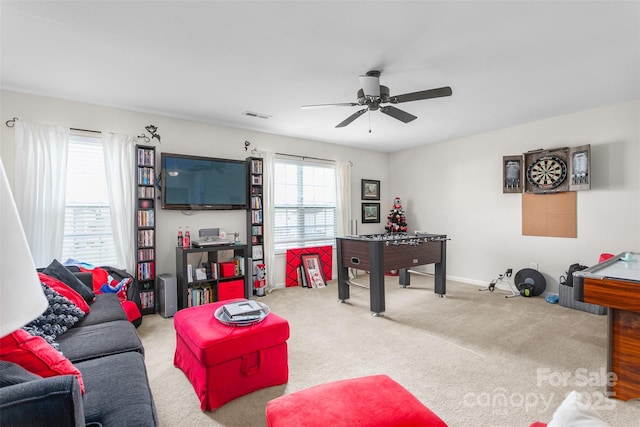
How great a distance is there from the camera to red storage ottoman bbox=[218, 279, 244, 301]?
3.99 meters

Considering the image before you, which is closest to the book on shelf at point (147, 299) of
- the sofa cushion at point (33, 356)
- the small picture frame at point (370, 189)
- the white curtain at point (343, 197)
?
the sofa cushion at point (33, 356)

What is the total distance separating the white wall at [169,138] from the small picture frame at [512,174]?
2803mm

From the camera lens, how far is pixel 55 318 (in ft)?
6.75

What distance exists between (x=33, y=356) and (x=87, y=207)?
2.77 m

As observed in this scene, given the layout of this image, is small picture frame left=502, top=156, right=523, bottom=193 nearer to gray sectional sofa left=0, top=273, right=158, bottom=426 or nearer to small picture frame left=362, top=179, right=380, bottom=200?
small picture frame left=362, top=179, right=380, bottom=200

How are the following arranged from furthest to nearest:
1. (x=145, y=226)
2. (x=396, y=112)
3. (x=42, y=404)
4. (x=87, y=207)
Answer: (x=145, y=226) < (x=87, y=207) < (x=396, y=112) < (x=42, y=404)

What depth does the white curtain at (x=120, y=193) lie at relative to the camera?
3578mm

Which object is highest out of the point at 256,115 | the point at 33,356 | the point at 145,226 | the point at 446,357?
the point at 256,115

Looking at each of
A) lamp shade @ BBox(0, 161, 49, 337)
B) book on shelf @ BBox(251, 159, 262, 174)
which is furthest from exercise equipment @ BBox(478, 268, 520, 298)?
lamp shade @ BBox(0, 161, 49, 337)

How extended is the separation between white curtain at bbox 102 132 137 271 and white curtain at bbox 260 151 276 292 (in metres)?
1.79

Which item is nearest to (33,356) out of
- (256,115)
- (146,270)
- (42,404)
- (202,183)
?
(42,404)

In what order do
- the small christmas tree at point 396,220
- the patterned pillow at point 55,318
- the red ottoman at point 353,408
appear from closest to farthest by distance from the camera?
the red ottoman at point 353,408
the patterned pillow at point 55,318
the small christmas tree at point 396,220

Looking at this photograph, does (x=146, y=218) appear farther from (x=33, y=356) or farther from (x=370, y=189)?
(x=370, y=189)

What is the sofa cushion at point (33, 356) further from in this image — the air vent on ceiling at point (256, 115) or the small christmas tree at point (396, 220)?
the small christmas tree at point (396, 220)
